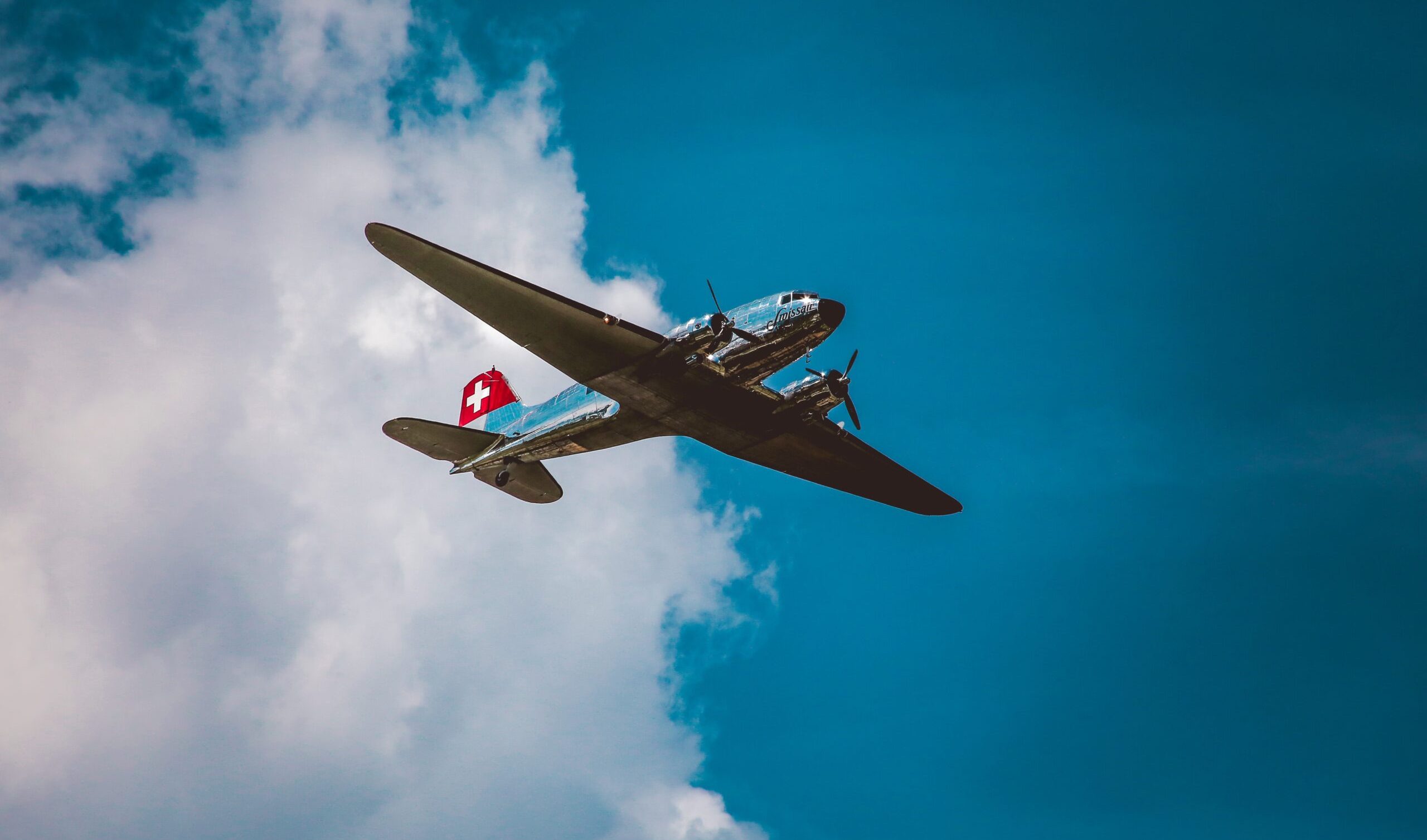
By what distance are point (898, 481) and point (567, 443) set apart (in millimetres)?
13606

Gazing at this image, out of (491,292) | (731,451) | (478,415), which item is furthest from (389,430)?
(731,451)

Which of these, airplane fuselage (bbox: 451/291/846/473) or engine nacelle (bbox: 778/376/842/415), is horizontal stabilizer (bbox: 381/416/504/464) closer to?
airplane fuselage (bbox: 451/291/846/473)

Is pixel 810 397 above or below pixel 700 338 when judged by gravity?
above

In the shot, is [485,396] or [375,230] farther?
[485,396]

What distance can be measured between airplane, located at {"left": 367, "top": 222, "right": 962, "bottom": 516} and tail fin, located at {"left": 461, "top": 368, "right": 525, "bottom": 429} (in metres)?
0.08

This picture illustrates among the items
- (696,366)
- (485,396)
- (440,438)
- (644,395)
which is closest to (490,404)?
(485,396)

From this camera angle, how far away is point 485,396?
46.8 meters

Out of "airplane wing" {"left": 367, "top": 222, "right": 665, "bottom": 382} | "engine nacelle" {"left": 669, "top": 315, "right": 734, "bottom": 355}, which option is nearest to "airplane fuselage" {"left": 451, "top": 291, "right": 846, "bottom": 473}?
"engine nacelle" {"left": 669, "top": 315, "right": 734, "bottom": 355}

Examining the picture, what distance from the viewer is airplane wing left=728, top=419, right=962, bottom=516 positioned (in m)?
42.2

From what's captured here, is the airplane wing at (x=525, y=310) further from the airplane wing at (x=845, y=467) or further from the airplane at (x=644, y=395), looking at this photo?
the airplane wing at (x=845, y=467)

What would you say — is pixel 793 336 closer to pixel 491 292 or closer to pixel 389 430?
pixel 491 292

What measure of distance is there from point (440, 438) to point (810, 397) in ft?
49.0

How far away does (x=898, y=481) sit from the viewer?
45.6 meters

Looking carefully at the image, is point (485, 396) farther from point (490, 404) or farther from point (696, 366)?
point (696, 366)
